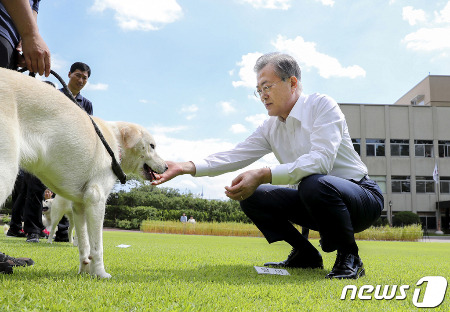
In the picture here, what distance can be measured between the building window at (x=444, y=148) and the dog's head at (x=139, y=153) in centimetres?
4584

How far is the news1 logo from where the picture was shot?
2.30 m

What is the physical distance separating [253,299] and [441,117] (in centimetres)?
4730

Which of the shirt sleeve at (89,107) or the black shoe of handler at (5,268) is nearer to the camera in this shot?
the black shoe of handler at (5,268)

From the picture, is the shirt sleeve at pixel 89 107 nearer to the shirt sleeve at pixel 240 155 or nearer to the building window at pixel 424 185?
the shirt sleeve at pixel 240 155

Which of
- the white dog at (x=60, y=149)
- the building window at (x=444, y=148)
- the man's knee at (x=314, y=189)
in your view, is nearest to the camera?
the white dog at (x=60, y=149)

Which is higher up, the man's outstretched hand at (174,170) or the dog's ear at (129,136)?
the dog's ear at (129,136)

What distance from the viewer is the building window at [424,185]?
134 feet

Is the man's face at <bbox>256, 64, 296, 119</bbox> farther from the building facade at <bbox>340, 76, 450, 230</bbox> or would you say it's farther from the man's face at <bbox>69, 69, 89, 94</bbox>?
the building facade at <bbox>340, 76, 450, 230</bbox>

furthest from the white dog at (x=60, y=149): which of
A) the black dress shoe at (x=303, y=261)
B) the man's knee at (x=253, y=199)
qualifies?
the black dress shoe at (x=303, y=261)

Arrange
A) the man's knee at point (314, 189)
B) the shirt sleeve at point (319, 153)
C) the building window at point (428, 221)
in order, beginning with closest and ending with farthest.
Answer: the man's knee at point (314, 189) < the shirt sleeve at point (319, 153) < the building window at point (428, 221)

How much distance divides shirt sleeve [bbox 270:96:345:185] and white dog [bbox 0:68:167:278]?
1450 mm

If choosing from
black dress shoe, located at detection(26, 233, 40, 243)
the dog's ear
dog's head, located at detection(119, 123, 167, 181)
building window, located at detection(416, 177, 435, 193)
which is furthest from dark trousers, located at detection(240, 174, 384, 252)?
building window, located at detection(416, 177, 435, 193)

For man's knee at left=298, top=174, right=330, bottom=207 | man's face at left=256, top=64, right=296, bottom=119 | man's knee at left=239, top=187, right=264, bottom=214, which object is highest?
man's face at left=256, top=64, right=296, bottom=119

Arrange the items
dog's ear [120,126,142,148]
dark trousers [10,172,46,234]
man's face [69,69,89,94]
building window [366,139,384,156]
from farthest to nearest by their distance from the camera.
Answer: building window [366,139,384,156] < dark trousers [10,172,46,234] < man's face [69,69,89,94] < dog's ear [120,126,142,148]
